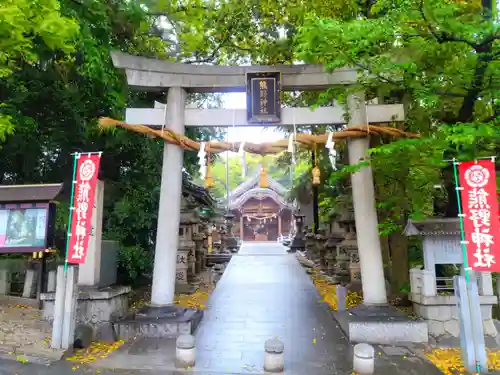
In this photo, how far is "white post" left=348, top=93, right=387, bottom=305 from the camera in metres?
8.42

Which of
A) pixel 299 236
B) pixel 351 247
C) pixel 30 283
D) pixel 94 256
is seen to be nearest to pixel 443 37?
pixel 94 256

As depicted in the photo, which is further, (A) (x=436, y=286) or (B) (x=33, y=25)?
(A) (x=436, y=286)

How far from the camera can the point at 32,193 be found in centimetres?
888

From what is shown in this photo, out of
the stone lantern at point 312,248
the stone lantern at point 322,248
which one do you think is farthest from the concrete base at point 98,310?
the stone lantern at point 312,248

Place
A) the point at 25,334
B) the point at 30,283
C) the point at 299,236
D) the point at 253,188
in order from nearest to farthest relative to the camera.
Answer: the point at 25,334
the point at 30,283
the point at 299,236
the point at 253,188

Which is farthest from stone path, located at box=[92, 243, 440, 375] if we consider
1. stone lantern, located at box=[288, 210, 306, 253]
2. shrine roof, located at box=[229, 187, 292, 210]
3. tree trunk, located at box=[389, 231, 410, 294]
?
shrine roof, located at box=[229, 187, 292, 210]

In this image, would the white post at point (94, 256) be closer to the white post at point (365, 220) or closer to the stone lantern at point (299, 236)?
the white post at point (365, 220)

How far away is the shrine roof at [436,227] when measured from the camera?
787 centimetres

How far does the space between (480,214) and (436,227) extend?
1.59 m

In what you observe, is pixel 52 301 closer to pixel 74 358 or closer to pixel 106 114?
pixel 74 358

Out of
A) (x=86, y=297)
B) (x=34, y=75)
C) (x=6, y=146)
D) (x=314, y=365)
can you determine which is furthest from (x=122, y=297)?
(x=34, y=75)

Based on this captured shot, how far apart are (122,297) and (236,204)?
32.6 metres

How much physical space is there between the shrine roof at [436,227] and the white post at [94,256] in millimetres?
6901

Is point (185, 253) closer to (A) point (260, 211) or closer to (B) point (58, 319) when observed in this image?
(B) point (58, 319)
